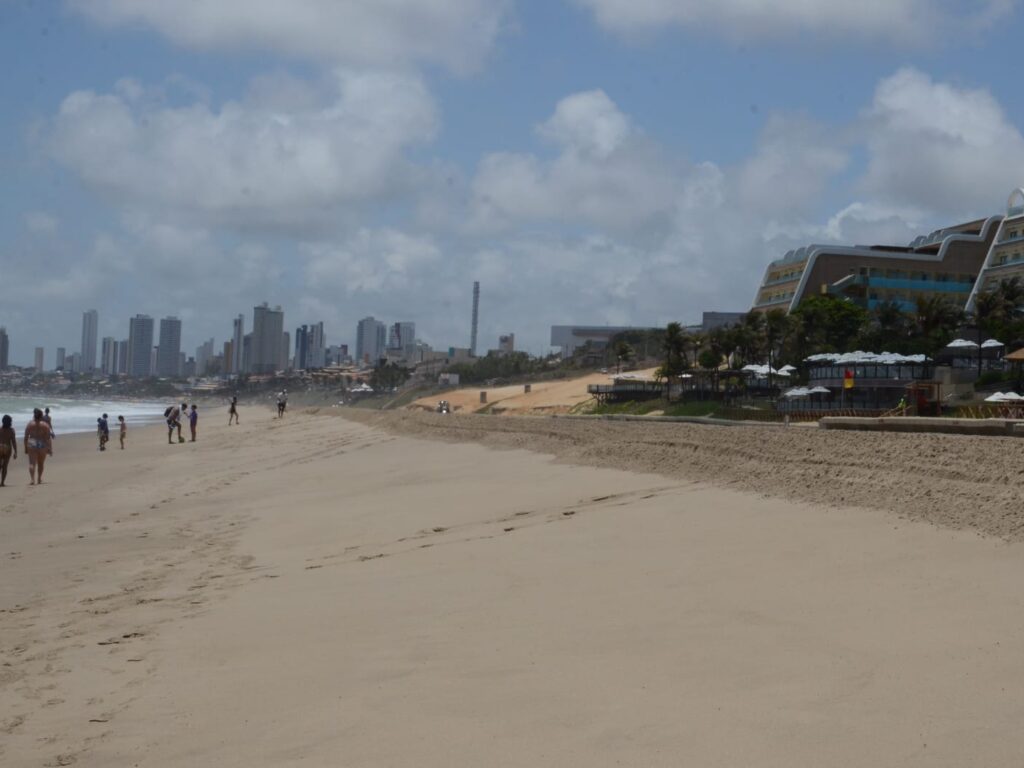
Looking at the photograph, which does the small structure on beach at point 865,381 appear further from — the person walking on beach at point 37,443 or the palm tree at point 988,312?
the person walking on beach at point 37,443

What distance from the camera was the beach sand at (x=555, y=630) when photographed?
13.9ft

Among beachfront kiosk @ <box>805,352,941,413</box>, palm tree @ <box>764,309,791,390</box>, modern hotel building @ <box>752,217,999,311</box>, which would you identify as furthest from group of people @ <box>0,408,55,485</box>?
modern hotel building @ <box>752,217,999,311</box>

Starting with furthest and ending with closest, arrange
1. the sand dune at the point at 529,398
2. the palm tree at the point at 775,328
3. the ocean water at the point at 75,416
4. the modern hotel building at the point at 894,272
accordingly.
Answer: the modern hotel building at the point at 894,272, the sand dune at the point at 529,398, the palm tree at the point at 775,328, the ocean water at the point at 75,416

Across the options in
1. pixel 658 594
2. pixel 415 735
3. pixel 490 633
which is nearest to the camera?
pixel 415 735

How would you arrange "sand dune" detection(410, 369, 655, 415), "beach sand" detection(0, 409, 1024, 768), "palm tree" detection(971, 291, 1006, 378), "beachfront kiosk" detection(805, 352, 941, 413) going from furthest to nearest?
"sand dune" detection(410, 369, 655, 415)
"palm tree" detection(971, 291, 1006, 378)
"beachfront kiosk" detection(805, 352, 941, 413)
"beach sand" detection(0, 409, 1024, 768)

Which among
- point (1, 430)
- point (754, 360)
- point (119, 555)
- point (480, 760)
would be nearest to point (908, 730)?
point (480, 760)

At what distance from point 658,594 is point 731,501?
367cm

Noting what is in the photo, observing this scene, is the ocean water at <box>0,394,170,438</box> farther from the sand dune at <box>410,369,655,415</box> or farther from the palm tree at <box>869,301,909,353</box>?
the palm tree at <box>869,301,909,353</box>

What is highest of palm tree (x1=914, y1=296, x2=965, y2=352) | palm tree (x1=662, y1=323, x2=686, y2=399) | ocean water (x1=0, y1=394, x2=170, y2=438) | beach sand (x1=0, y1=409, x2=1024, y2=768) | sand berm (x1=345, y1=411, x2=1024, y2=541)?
palm tree (x1=914, y1=296, x2=965, y2=352)

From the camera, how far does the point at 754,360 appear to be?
66.5 meters

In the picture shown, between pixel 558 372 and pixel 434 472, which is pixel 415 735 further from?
pixel 558 372

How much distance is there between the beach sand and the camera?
13.9 feet

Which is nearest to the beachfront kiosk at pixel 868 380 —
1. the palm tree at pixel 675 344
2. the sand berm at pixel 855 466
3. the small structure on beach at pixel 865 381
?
the small structure on beach at pixel 865 381

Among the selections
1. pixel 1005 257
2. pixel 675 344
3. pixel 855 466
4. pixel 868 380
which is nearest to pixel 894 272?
pixel 1005 257
